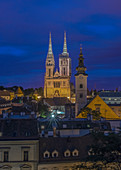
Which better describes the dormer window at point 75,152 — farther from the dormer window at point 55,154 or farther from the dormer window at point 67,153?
the dormer window at point 55,154

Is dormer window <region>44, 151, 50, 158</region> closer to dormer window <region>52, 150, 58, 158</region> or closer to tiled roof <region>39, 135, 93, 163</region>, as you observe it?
tiled roof <region>39, 135, 93, 163</region>

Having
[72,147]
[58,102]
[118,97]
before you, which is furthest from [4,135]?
[58,102]

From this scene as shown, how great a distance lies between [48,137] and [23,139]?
13.6 ft

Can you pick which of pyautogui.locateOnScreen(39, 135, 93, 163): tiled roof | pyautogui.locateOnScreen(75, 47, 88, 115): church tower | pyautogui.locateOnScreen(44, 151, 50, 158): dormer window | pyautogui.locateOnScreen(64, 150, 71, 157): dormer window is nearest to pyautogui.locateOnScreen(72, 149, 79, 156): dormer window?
pyautogui.locateOnScreen(39, 135, 93, 163): tiled roof

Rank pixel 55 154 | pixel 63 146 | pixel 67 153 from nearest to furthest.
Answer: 1. pixel 55 154
2. pixel 67 153
3. pixel 63 146

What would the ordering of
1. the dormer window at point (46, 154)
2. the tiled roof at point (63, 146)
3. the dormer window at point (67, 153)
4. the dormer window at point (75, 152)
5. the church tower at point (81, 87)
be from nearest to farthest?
1. the dormer window at point (46, 154)
2. the tiled roof at point (63, 146)
3. the dormer window at point (67, 153)
4. the dormer window at point (75, 152)
5. the church tower at point (81, 87)

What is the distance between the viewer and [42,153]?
45.1 meters

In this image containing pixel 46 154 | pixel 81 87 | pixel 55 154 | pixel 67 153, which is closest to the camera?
pixel 46 154

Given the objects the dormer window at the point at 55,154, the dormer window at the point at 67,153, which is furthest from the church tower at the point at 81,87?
the dormer window at the point at 55,154

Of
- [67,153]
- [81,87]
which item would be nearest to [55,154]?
[67,153]

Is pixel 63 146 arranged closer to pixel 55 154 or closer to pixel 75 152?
pixel 55 154

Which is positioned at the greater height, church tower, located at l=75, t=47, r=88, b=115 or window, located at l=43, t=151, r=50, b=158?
church tower, located at l=75, t=47, r=88, b=115

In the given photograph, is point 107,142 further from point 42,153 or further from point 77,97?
point 77,97

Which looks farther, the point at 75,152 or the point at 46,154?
the point at 75,152
